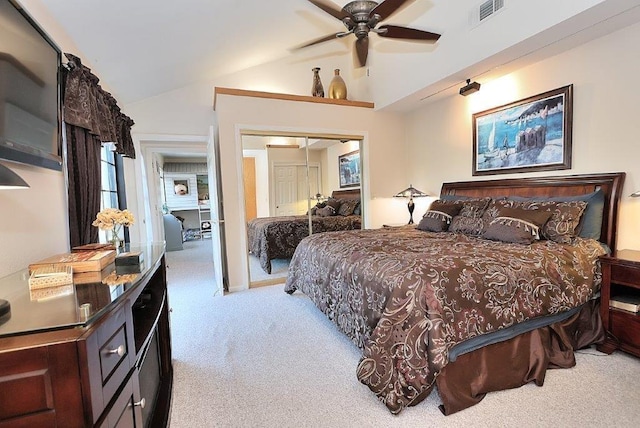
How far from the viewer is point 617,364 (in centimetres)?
202

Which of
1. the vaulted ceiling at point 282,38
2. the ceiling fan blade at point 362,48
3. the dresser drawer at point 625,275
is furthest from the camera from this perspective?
the ceiling fan blade at point 362,48

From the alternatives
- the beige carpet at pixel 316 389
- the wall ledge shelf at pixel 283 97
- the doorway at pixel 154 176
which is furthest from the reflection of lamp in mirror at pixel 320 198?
the beige carpet at pixel 316 389

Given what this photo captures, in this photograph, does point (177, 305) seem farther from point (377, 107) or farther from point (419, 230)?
point (377, 107)

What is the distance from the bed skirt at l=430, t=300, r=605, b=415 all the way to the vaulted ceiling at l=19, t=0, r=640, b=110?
2222 millimetres

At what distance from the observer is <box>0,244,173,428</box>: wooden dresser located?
681 mm

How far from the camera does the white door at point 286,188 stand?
4.32 m

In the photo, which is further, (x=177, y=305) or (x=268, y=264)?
(x=268, y=264)

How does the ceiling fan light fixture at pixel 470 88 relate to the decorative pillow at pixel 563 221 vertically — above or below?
above

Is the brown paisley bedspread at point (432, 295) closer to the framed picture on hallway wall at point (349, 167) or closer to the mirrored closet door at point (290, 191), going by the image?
the mirrored closet door at point (290, 191)

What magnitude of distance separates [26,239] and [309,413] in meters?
1.71

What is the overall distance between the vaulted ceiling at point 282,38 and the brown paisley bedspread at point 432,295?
1.73m

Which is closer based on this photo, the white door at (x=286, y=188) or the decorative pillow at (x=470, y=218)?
the decorative pillow at (x=470, y=218)

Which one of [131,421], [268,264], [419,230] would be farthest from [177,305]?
[419,230]

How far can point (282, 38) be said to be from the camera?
3.69 metres
